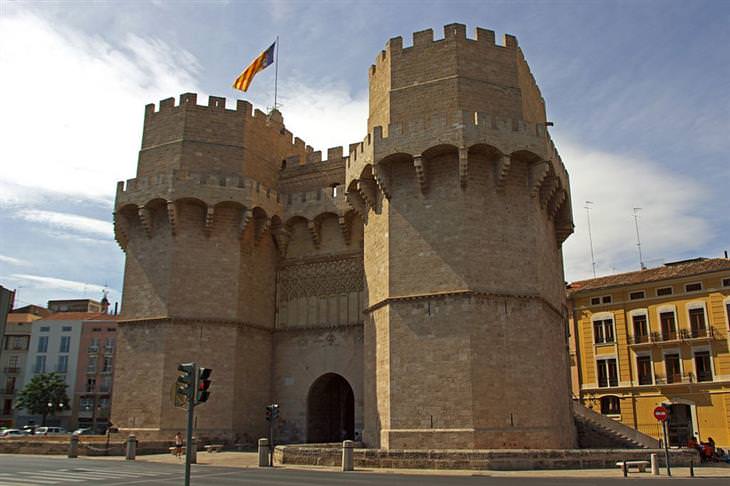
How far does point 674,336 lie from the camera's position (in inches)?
1309

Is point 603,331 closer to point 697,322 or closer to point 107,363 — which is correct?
point 697,322

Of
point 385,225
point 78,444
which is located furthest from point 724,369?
point 78,444

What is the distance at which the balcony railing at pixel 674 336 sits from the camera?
3197cm

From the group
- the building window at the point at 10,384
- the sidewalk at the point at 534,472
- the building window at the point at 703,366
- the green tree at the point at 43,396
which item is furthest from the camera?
the building window at the point at 10,384

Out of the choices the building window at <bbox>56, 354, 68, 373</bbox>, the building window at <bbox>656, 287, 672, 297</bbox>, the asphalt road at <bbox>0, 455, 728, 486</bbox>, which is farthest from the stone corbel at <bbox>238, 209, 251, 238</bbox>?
the building window at <bbox>56, 354, 68, 373</bbox>

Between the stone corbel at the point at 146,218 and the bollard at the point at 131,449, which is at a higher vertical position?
the stone corbel at the point at 146,218

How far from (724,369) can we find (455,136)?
2052 cm

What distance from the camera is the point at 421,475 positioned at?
15195 mm

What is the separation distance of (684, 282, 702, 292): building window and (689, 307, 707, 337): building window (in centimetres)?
101

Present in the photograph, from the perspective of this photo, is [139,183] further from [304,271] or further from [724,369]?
[724,369]

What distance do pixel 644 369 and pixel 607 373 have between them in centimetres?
205

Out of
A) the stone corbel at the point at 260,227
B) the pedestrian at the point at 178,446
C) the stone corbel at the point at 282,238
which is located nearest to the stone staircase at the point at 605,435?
the stone corbel at the point at 282,238

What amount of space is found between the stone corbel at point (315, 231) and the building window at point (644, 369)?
19515 millimetres

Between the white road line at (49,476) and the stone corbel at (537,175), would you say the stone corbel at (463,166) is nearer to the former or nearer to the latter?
the stone corbel at (537,175)
